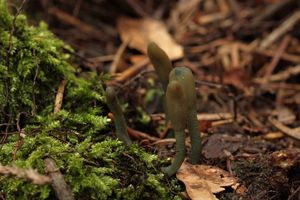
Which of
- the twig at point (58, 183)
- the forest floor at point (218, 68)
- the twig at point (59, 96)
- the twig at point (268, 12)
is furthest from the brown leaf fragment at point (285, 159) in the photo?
the twig at point (268, 12)

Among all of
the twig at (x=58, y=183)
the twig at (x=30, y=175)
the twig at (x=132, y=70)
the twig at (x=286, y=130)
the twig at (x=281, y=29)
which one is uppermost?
the twig at (x=281, y=29)

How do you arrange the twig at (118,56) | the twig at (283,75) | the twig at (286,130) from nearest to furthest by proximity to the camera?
the twig at (286,130) → the twig at (118,56) → the twig at (283,75)

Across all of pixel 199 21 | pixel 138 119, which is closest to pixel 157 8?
pixel 199 21

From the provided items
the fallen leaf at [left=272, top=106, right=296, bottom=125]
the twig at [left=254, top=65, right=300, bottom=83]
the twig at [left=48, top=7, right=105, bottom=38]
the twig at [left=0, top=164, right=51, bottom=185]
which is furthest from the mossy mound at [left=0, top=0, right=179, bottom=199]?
the twig at [left=254, top=65, right=300, bottom=83]

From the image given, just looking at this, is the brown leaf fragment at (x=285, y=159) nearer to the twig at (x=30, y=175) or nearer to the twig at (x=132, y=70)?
the twig at (x=30, y=175)

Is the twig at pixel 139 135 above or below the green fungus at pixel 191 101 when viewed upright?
below

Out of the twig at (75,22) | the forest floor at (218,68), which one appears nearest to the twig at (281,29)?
the forest floor at (218,68)

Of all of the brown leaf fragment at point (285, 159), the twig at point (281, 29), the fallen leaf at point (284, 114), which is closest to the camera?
the brown leaf fragment at point (285, 159)

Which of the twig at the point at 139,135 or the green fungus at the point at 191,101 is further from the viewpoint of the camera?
the twig at the point at 139,135

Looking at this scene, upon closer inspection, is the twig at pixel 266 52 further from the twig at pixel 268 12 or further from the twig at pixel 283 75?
the twig at pixel 268 12
